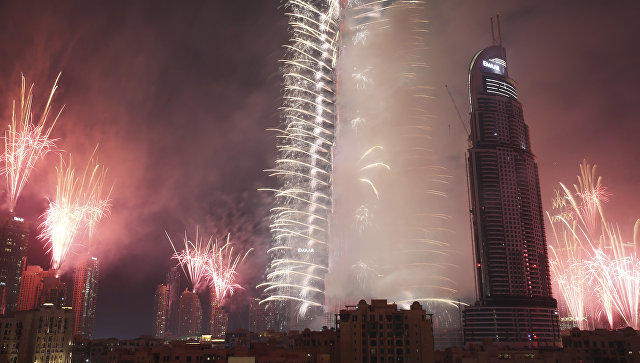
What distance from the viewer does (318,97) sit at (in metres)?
114

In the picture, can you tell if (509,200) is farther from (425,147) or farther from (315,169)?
(315,169)

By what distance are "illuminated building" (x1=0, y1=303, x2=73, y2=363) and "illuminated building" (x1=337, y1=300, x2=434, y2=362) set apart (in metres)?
58.1

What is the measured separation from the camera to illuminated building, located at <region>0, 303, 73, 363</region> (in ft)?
305

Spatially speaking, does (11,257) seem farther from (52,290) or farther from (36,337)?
(36,337)

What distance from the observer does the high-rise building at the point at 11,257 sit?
155 metres

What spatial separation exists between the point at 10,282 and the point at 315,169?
10748 centimetres

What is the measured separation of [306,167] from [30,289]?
119304 millimetres

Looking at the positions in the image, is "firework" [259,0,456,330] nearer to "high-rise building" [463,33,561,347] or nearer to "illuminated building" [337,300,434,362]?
"illuminated building" [337,300,434,362]

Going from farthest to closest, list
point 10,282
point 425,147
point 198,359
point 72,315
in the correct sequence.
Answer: point 10,282 → point 425,147 → point 72,315 → point 198,359

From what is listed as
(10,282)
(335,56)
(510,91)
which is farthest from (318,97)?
(10,282)

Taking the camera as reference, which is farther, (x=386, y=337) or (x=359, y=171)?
(x=359, y=171)

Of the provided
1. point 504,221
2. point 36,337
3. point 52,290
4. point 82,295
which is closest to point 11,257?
point 52,290

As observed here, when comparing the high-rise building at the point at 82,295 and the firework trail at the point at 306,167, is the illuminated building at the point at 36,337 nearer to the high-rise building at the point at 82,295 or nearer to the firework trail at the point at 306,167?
the firework trail at the point at 306,167

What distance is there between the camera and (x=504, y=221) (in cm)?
16512
